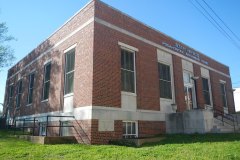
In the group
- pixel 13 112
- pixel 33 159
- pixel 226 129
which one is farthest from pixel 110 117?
pixel 13 112

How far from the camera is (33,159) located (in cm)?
691

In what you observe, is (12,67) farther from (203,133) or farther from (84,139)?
(203,133)

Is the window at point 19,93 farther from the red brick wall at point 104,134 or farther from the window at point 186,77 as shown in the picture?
the window at point 186,77

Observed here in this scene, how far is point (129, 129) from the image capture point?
39.9 ft

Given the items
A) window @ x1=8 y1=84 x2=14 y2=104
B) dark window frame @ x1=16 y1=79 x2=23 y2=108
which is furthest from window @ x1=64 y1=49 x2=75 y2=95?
window @ x1=8 y1=84 x2=14 y2=104

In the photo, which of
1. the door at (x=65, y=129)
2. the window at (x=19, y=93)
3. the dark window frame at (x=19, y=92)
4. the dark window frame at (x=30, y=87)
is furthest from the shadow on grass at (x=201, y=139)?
the window at (x=19, y=93)

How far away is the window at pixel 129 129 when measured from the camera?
11.9 meters

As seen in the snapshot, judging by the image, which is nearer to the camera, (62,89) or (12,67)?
(62,89)

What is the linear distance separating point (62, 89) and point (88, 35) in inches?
149

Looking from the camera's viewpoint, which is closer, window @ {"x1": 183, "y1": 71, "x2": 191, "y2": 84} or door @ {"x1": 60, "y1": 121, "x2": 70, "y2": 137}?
Answer: door @ {"x1": 60, "y1": 121, "x2": 70, "y2": 137}

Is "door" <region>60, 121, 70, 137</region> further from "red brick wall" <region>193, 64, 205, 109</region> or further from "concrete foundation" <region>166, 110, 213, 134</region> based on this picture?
"red brick wall" <region>193, 64, 205, 109</region>

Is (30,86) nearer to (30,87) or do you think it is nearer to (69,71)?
(30,87)

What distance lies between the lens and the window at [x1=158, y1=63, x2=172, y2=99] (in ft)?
50.0

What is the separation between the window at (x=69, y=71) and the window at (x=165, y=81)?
19.3 ft
